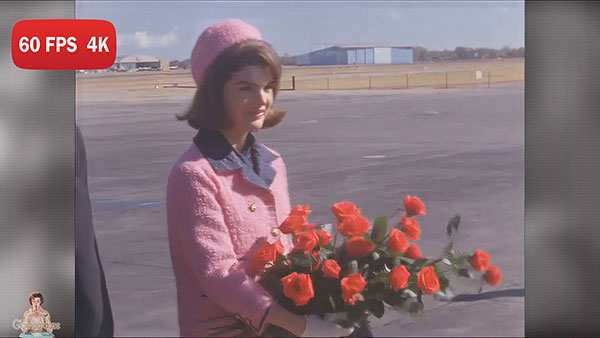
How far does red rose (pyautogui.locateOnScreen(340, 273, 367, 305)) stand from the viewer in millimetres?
1771

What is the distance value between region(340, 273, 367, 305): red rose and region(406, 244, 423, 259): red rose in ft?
0.50

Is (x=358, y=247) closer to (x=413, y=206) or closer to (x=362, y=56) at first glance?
(x=413, y=206)

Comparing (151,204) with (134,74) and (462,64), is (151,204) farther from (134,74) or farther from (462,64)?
(462,64)

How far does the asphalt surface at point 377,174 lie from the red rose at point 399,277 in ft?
2.06

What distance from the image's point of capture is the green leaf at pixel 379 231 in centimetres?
190

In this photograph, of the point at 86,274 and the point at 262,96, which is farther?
the point at 86,274

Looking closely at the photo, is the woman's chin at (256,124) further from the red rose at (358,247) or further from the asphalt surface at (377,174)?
the asphalt surface at (377,174)

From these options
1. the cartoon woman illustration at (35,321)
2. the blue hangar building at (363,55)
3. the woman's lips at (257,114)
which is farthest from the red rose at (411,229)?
the cartoon woman illustration at (35,321)

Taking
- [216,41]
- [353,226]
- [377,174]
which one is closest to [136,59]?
[216,41]

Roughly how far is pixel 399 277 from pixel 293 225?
0.27 meters

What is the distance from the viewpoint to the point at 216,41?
1.93 meters

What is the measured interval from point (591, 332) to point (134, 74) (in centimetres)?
165

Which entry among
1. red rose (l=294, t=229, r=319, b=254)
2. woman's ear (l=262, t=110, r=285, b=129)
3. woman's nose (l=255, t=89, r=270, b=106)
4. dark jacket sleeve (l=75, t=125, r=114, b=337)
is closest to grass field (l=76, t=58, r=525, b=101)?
dark jacket sleeve (l=75, t=125, r=114, b=337)

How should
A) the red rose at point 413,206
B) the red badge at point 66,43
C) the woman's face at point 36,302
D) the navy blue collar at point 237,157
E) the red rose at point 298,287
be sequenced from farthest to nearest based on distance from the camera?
the woman's face at point 36,302
the red badge at point 66,43
the red rose at point 413,206
the navy blue collar at point 237,157
the red rose at point 298,287
